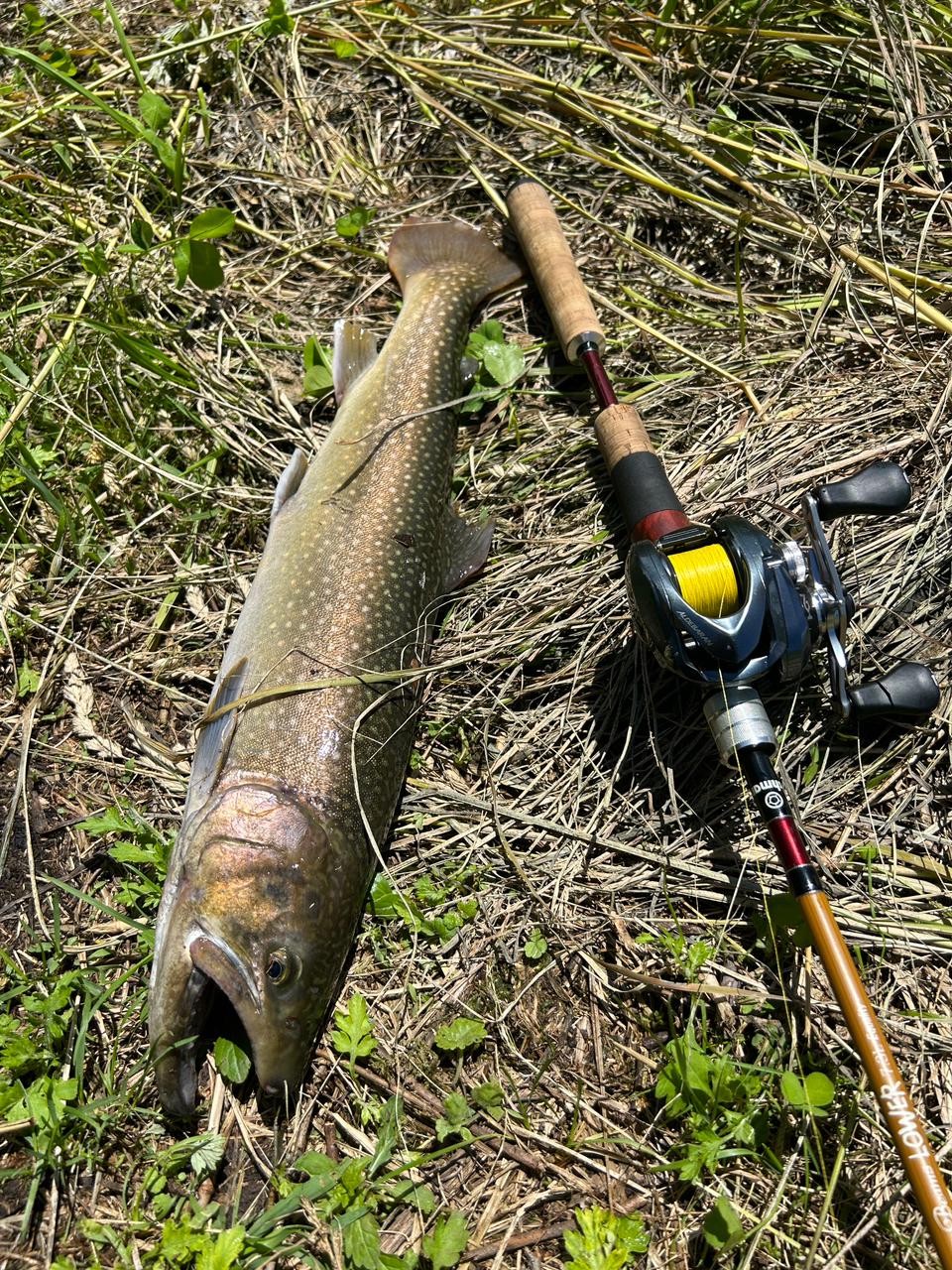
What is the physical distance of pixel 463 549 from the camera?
3.46 metres

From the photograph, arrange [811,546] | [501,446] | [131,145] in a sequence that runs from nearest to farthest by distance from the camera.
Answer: [811,546], [501,446], [131,145]

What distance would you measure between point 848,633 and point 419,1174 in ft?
7.79

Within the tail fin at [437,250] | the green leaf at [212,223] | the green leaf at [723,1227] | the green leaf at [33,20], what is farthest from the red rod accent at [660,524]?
the green leaf at [33,20]

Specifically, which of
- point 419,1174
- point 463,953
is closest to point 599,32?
→ point 463,953

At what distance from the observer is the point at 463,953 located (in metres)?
2.92

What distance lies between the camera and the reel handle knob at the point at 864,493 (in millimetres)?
2818

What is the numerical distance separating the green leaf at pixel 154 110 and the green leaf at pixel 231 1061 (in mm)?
4145

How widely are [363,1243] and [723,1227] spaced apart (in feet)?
3.29

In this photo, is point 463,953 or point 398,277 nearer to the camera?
point 463,953

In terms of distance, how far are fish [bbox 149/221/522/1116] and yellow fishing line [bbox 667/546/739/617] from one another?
1037 mm

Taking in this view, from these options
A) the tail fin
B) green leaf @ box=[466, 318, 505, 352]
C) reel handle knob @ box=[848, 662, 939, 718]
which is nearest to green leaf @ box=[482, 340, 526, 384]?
green leaf @ box=[466, 318, 505, 352]

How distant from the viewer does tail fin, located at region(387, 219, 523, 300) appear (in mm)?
3969

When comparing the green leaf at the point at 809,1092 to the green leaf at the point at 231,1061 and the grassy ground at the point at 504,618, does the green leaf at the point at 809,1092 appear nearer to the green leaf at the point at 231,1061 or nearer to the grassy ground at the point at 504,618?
the grassy ground at the point at 504,618

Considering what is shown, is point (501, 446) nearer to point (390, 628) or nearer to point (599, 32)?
point (390, 628)
